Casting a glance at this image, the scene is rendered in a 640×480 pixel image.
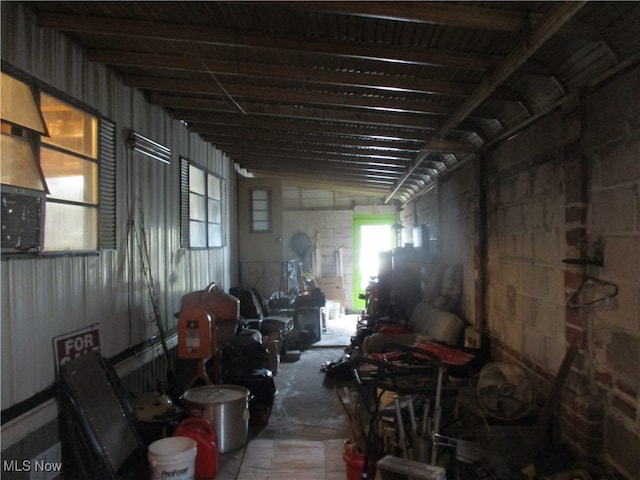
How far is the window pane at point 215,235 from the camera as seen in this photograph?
686 centimetres

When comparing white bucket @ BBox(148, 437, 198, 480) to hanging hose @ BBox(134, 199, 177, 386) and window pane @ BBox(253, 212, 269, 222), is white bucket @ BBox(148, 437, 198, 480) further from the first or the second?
window pane @ BBox(253, 212, 269, 222)

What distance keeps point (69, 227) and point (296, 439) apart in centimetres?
268

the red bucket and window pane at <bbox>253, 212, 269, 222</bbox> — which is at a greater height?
window pane at <bbox>253, 212, 269, 222</bbox>

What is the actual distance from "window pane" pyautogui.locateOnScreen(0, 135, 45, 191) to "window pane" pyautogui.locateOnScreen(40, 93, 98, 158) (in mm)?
207

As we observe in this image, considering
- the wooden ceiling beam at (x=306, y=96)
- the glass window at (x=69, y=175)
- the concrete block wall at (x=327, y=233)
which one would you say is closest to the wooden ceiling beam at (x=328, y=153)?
the wooden ceiling beam at (x=306, y=96)

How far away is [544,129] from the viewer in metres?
3.41

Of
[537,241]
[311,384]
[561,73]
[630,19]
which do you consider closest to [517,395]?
[537,241]

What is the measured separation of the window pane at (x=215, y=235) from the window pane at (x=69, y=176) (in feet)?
10.5

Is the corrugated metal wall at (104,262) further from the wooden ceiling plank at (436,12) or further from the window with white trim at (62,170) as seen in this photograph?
the wooden ceiling plank at (436,12)

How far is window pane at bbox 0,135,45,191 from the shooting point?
8.55ft

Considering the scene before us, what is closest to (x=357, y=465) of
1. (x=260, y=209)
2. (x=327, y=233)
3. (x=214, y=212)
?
(x=214, y=212)

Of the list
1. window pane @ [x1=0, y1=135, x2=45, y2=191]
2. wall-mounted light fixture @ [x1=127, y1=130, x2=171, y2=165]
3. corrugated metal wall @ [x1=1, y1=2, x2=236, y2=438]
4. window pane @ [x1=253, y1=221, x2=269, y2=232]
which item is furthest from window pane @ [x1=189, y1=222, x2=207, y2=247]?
window pane @ [x1=0, y1=135, x2=45, y2=191]

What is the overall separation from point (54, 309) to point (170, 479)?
4.54ft

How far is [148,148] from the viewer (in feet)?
15.0
